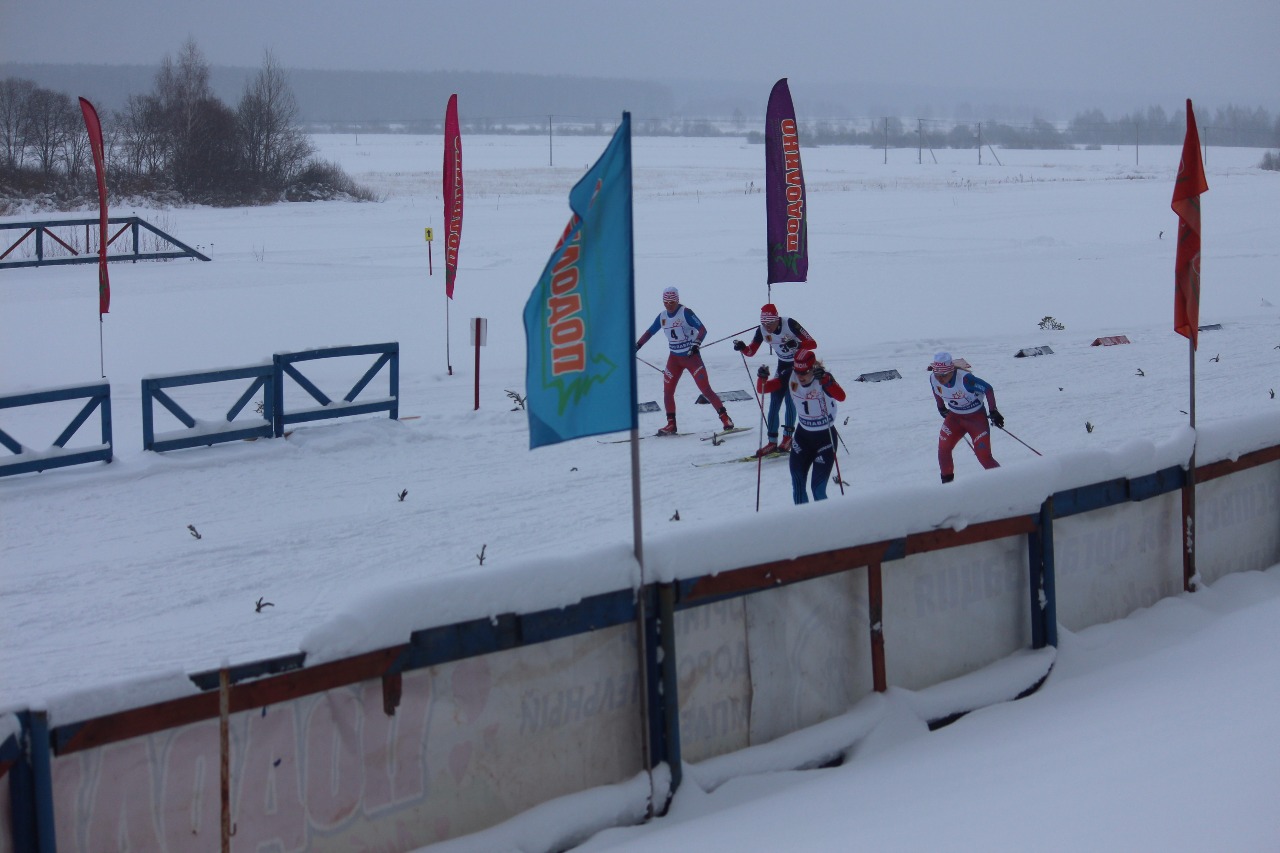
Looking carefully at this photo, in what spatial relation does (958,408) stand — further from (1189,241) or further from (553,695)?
(553,695)

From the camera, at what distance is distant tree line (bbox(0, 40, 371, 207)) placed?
44.3 m

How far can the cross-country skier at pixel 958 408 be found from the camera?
11.2 meters

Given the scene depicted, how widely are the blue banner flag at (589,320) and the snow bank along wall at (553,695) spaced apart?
76 centimetres

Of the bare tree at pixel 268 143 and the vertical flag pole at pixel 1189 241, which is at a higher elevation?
the bare tree at pixel 268 143

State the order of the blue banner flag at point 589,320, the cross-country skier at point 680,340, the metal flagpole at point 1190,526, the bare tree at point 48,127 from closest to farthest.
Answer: the blue banner flag at point 589,320
the metal flagpole at point 1190,526
the cross-country skier at point 680,340
the bare tree at point 48,127

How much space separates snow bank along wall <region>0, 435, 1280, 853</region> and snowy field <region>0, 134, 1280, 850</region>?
249 millimetres

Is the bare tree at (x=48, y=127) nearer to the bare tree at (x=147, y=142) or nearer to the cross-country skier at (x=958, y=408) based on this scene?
the bare tree at (x=147, y=142)

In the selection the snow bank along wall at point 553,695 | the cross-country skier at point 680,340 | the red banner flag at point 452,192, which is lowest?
the snow bank along wall at point 553,695

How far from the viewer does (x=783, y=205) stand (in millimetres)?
12852

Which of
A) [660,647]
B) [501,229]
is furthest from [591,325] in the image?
[501,229]

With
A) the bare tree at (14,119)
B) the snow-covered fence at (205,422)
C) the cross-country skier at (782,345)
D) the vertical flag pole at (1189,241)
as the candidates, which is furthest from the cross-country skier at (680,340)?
the bare tree at (14,119)

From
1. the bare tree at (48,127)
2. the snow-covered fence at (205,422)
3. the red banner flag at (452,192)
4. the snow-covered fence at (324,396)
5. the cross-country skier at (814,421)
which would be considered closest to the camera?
the cross-country skier at (814,421)

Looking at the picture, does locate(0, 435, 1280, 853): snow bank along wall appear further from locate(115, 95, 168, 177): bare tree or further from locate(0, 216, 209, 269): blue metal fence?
locate(115, 95, 168, 177): bare tree

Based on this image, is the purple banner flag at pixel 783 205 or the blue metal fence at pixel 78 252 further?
the blue metal fence at pixel 78 252
